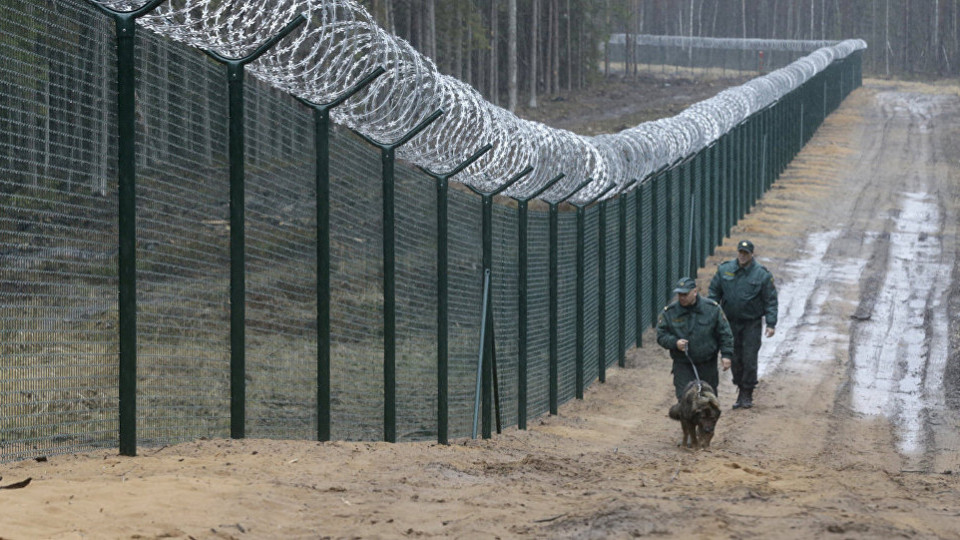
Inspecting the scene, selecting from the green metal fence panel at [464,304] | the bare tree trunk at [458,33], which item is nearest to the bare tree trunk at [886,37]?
the bare tree trunk at [458,33]

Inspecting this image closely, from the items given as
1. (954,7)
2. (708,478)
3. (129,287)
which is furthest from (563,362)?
(954,7)

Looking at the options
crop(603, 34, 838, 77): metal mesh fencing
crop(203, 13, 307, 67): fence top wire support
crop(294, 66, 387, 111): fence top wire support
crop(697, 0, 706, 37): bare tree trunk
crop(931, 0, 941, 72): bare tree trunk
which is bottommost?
crop(294, 66, 387, 111): fence top wire support

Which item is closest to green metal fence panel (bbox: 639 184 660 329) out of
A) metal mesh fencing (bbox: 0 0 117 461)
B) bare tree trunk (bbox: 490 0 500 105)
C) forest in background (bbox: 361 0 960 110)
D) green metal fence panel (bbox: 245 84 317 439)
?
green metal fence panel (bbox: 245 84 317 439)

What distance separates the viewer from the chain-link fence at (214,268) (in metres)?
5.91

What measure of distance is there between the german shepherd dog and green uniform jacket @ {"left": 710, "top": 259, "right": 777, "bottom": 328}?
2.33 m

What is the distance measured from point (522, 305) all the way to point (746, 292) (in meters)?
2.36

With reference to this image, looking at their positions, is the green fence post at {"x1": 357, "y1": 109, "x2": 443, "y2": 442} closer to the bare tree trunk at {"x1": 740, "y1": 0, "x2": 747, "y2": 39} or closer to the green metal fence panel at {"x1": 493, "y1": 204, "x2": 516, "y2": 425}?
the green metal fence panel at {"x1": 493, "y1": 204, "x2": 516, "y2": 425}

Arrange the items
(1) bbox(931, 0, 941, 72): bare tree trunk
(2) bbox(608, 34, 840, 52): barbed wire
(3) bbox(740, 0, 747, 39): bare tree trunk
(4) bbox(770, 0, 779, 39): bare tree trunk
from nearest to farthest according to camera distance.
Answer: (2) bbox(608, 34, 840, 52): barbed wire < (1) bbox(931, 0, 941, 72): bare tree trunk < (4) bbox(770, 0, 779, 39): bare tree trunk < (3) bbox(740, 0, 747, 39): bare tree trunk

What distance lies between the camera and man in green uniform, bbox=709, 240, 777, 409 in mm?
12273

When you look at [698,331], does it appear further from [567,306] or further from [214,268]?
[214,268]

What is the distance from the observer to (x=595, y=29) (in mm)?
65438

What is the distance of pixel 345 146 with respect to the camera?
26.8 feet

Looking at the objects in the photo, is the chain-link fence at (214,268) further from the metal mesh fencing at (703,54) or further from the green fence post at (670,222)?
the metal mesh fencing at (703,54)

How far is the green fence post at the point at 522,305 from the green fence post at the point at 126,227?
16.5 ft
